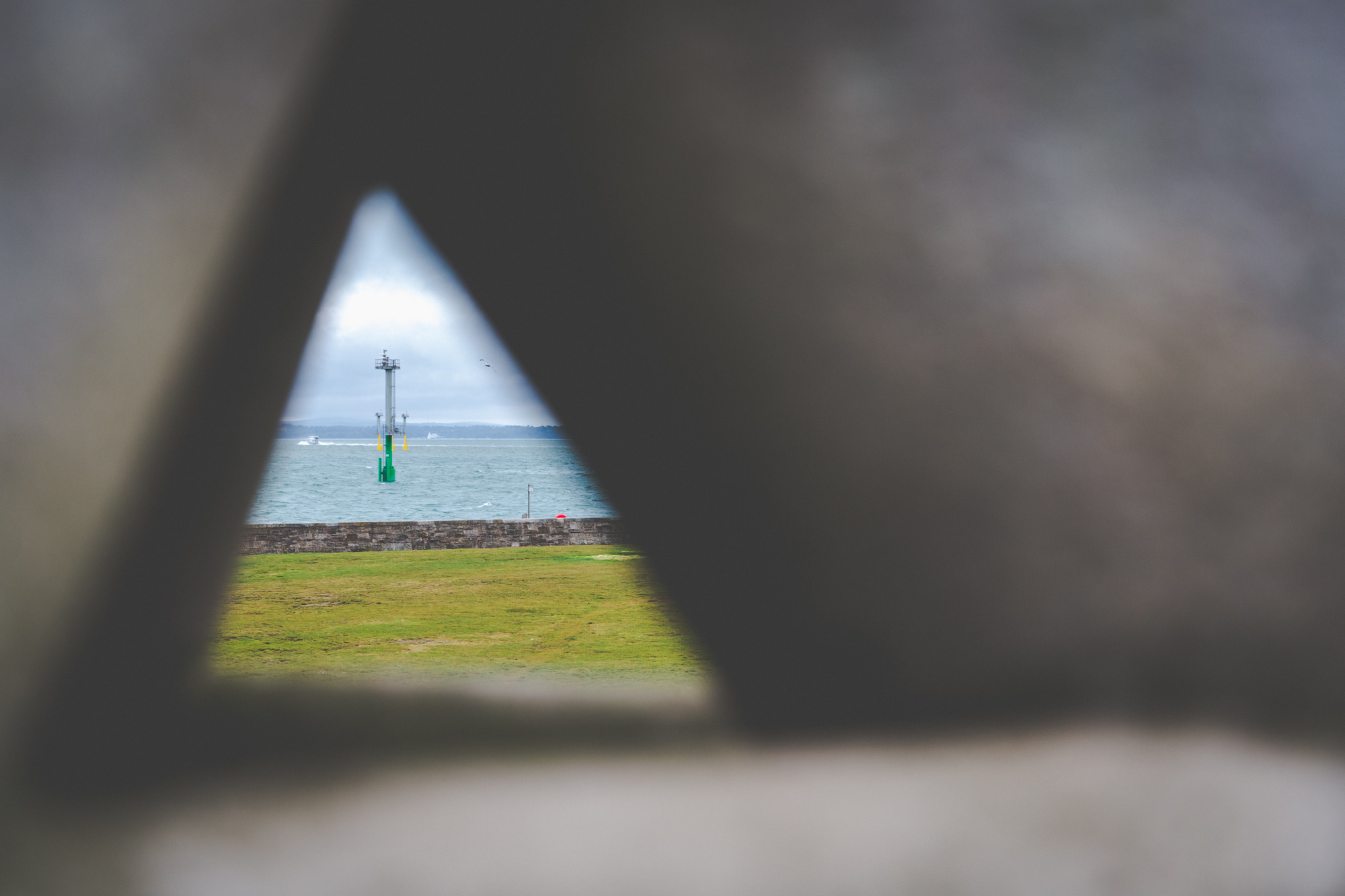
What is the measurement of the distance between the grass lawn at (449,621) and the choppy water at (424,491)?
1331 mm

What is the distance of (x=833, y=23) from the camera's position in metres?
2.90

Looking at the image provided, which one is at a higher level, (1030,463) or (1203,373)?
(1203,373)

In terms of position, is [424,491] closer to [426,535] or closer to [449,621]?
[426,535]

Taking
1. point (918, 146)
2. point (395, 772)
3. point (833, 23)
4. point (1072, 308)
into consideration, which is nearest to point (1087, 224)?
point (1072, 308)

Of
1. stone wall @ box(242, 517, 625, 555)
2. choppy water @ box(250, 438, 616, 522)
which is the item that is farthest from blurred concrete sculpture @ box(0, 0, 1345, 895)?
stone wall @ box(242, 517, 625, 555)

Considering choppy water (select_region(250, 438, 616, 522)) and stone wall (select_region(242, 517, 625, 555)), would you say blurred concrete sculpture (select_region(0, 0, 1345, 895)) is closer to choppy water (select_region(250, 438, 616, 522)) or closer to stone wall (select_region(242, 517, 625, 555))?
choppy water (select_region(250, 438, 616, 522))

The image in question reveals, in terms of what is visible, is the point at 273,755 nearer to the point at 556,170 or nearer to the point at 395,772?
the point at 395,772

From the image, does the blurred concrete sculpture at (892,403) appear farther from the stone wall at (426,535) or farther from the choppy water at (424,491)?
the stone wall at (426,535)

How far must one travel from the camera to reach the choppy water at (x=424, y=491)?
130 ft

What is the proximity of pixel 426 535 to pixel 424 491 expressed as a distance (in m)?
48.4

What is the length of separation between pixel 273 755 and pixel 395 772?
17.5 inches

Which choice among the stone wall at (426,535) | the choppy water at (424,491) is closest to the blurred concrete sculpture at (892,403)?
the choppy water at (424,491)

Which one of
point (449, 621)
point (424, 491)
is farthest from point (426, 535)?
point (424, 491)

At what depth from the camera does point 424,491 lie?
6197 cm
